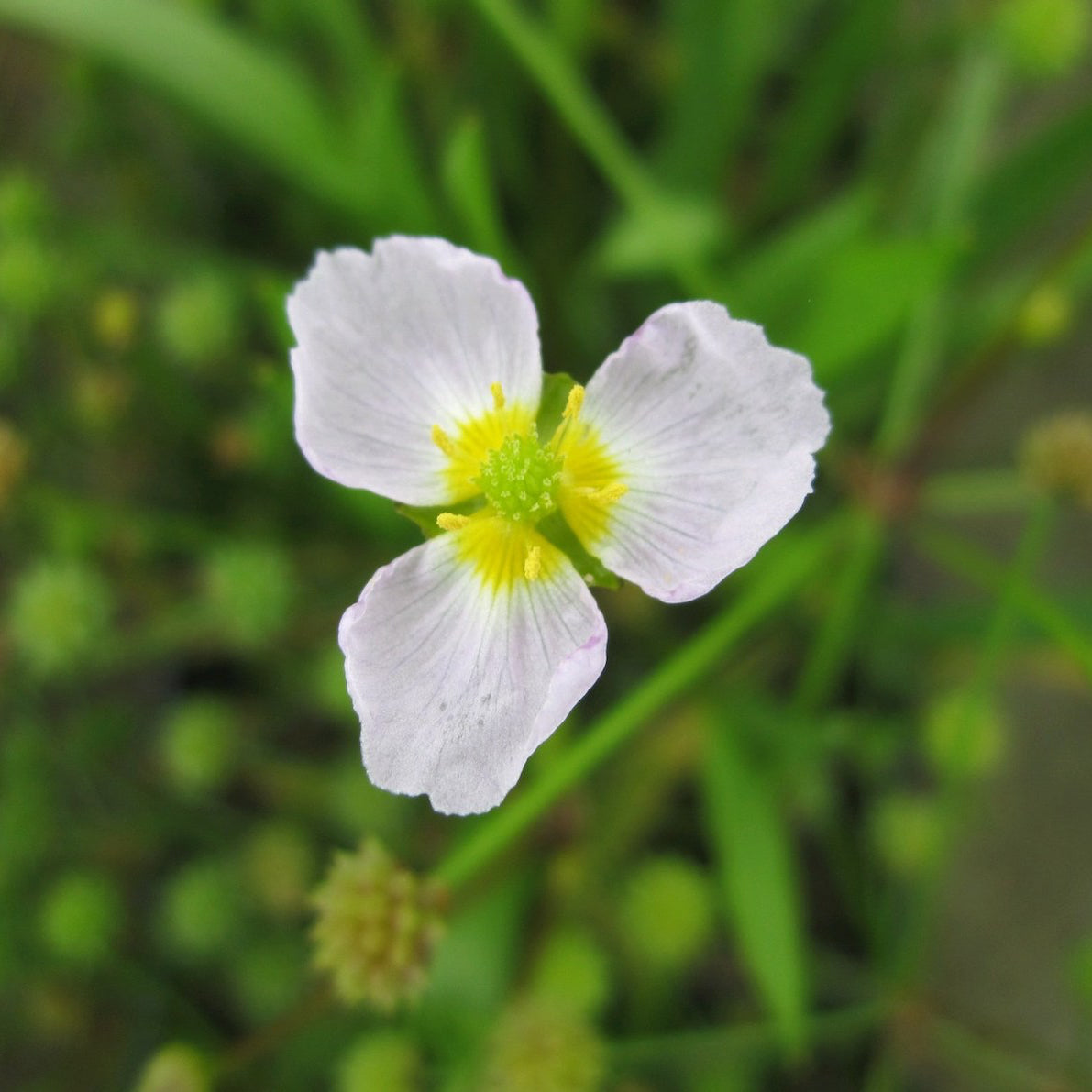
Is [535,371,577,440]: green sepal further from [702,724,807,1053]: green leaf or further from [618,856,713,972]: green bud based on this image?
[618,856,713,972]: green bud

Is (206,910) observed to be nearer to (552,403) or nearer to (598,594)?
(598,594)

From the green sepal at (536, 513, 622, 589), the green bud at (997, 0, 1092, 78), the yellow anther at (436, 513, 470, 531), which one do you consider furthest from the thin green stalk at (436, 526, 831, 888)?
the green bud at (997, 0, 1092, 78)

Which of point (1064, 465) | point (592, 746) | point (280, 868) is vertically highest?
point (1064, 465)

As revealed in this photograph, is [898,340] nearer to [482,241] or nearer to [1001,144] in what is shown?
[482,241]

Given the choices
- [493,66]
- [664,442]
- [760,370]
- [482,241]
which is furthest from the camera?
[493,66]

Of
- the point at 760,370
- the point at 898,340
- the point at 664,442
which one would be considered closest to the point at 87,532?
the point at 664,442

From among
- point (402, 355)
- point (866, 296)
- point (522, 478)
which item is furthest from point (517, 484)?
point (866, 296)

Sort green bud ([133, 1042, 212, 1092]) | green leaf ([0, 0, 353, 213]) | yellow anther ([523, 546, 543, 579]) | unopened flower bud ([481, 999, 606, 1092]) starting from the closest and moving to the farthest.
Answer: yellow anther ([523, 546, 543, 579]), green bud ([133, 1042, 212, 1092]), unopened flower bud ([481, 999, 606, 1092]), green leaf ([0, 0, 353, 213])
